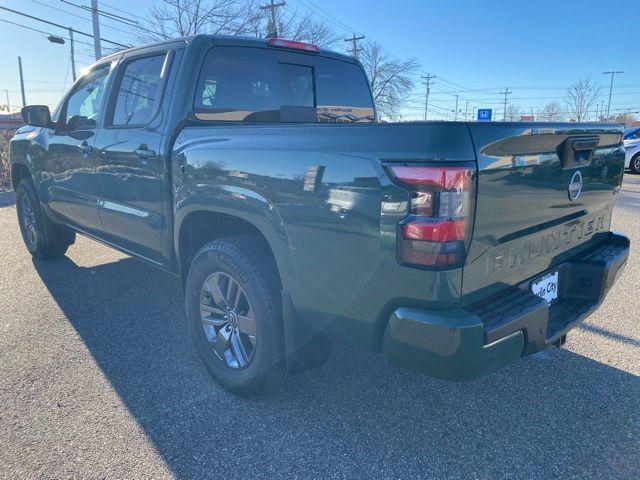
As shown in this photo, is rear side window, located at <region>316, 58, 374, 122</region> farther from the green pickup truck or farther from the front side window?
the front side window

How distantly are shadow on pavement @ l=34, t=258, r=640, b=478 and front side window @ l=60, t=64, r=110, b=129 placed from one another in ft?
5.89

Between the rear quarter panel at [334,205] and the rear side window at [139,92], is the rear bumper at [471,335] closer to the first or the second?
the rear quarter panel at [334,205]

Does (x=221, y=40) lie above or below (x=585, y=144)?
above

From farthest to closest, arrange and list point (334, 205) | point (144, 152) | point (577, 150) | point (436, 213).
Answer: point (144, 152)
point (577, 150)
point (334, 205)
point (436, 213)

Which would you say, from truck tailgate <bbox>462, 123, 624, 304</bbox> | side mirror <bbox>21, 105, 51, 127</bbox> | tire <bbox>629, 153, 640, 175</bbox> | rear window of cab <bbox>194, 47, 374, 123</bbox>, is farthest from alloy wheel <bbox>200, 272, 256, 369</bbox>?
tire <bbox>629, 153, 640, 175</bbox>

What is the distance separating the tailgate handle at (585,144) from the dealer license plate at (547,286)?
608mm

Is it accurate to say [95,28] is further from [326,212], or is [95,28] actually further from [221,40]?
[326,212]

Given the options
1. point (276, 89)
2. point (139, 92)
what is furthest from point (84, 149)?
point (276, 89)

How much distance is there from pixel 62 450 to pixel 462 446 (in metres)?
1.88

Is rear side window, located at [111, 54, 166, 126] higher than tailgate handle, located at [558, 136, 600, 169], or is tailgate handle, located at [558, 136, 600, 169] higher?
rear side window, located at [111, 54, 166, 126]

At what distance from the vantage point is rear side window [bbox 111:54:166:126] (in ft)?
10.4

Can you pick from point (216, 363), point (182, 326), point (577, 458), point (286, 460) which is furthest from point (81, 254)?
point (577, 458)

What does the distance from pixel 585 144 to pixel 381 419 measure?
1681 mm

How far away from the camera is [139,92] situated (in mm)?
3361
